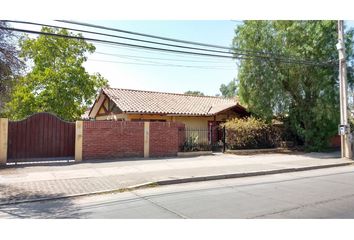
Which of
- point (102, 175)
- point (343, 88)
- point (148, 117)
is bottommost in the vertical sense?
point (102, 175)

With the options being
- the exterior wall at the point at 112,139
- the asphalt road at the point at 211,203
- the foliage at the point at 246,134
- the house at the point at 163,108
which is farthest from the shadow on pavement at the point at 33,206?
the foliage at the point at 246,134

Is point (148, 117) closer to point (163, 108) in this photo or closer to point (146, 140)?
point (163, 108)

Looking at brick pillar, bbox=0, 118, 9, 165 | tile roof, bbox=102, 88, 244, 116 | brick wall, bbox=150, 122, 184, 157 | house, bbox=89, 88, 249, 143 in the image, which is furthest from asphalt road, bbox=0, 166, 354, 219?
tile roof, bbox=102, 88, 244, 116

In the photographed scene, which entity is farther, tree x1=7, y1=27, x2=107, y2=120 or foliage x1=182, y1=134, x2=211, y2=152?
tree x1=7, y1=27, x2=107, y2=120

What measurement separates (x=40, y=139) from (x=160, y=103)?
378 inches

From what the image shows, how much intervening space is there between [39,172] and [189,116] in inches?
465

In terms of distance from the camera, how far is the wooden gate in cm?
1211

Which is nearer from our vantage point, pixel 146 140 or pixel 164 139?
pixel 146 140

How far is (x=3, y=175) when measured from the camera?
380 inches

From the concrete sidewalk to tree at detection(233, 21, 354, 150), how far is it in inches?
219

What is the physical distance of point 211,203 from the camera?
20.9ft

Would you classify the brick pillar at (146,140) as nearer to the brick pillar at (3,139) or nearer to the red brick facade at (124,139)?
the red brick facade at (124,139)

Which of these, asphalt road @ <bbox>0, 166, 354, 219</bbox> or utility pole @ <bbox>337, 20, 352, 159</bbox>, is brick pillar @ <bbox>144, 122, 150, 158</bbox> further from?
utility pole @ <bbox>337, 20, 352, 159</bbox>

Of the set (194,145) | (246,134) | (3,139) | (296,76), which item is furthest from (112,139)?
(296,76)
